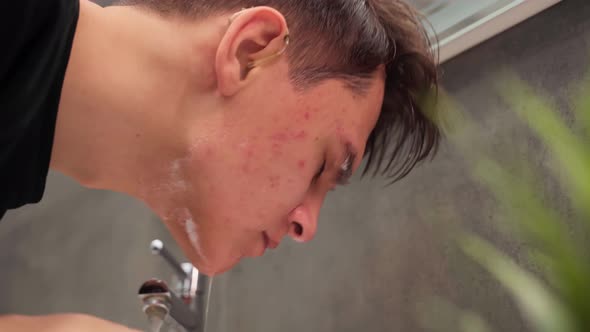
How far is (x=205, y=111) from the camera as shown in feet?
2.86

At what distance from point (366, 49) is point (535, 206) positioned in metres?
0.36

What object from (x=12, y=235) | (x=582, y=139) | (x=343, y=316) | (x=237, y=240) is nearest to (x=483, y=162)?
(x=582, y=139)

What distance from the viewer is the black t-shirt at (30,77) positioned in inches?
27.7

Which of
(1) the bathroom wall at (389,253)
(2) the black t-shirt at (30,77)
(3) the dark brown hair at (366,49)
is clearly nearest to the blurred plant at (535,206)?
(1) the bathroom wall at (389,253)

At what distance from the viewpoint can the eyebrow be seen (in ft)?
3.12

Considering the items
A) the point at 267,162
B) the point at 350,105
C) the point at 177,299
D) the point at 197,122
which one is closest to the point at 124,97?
Answer: the point at 197,122

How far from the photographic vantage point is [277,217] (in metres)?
0.95

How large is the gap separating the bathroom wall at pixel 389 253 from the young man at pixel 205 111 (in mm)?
314

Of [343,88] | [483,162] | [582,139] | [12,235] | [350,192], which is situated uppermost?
[343,88]

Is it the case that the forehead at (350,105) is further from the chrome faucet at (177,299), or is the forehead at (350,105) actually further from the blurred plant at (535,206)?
the chrome faucet at (177,299)

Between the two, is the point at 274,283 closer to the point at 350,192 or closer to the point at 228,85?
the point at 350,192

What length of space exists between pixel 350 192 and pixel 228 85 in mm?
612

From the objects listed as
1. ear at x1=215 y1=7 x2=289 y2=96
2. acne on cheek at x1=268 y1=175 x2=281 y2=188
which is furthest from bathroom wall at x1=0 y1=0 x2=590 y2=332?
ear at x1=215 y1=7 x2=289 y2=96

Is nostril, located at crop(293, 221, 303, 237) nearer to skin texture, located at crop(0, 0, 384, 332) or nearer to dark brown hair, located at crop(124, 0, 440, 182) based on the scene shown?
skin texture, located at crop(0, 0, 384, 332)
